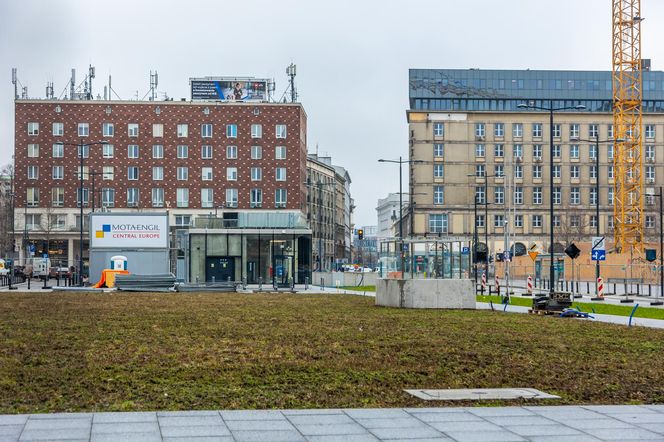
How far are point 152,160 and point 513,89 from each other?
50295 millimetres

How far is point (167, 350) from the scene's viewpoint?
56.9 ft

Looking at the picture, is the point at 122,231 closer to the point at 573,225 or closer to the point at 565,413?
the point at 565,413

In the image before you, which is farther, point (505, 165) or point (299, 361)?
point (505, 165)

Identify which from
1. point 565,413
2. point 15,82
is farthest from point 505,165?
point 565,413

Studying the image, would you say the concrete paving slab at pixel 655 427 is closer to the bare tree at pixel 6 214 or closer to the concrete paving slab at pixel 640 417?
the concrete paving slab at pixel 640 417

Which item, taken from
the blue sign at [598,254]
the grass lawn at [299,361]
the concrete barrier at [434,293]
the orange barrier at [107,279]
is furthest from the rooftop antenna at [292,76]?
the grass lawn at [299,361]

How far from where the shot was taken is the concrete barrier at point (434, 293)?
34.9 m

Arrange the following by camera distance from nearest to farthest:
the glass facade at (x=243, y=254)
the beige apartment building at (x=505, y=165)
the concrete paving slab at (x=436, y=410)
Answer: the concrete paving slab at (x=436, y=410)
the glass facade at (x=243, y=254)
the beige apartment building at (x=505, y=165)

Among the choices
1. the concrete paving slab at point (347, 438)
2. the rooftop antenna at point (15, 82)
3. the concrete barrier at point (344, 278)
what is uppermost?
the rooftop antenna at point (15, 82)

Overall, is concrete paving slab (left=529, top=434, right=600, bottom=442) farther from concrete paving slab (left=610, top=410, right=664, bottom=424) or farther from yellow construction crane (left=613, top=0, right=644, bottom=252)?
yellow construction crane (left=613, top=0, right=644, bottom=252)

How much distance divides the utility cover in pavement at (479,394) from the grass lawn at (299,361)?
0.29 m

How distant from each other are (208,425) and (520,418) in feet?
11.4

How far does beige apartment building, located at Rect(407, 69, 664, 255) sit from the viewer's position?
120562 mm

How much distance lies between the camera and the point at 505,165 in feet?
398
